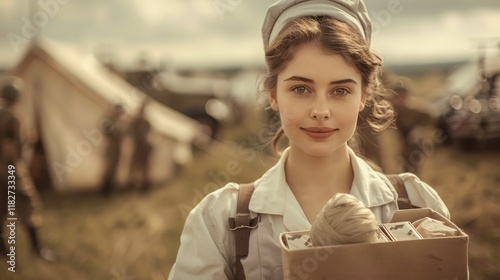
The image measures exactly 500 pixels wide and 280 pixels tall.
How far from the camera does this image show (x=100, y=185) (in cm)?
459

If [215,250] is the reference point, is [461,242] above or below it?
above

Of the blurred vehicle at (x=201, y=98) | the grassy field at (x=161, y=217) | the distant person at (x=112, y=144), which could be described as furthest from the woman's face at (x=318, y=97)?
the blurred vehicle at (x=201, y=98)

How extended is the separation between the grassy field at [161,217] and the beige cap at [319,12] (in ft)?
8.24

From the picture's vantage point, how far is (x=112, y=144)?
15.0ft

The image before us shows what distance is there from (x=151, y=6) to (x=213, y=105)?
1825mm

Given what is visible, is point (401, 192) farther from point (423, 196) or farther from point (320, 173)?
point (320, 173)

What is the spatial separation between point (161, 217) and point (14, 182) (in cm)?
112

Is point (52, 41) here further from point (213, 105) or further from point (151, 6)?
point (213, 105)

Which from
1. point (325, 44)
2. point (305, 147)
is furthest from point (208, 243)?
point (325, 44)

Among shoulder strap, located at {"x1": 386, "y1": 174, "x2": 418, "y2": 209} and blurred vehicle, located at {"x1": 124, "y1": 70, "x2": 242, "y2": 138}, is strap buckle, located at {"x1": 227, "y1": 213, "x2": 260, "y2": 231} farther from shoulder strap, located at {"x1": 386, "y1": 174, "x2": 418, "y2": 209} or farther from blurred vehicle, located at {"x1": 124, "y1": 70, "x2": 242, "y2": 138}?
blurred vehicle, located at {"x1": 124, "y1": 70, "x2": 242, "y2": 138}

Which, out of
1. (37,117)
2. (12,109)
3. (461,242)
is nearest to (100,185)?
(37,117)

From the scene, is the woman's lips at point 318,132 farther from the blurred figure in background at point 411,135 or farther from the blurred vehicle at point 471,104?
the blurred vehicle at point 471,104

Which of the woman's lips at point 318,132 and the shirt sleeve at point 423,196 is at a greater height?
the woman's lips at point 318,132

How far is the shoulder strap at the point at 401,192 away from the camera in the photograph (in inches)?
59.2
